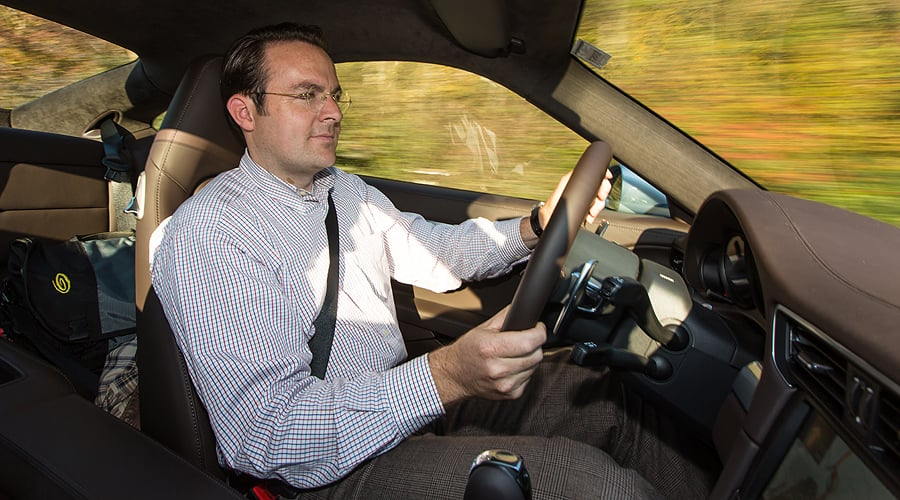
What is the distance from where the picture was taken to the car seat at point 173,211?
1.26 metres

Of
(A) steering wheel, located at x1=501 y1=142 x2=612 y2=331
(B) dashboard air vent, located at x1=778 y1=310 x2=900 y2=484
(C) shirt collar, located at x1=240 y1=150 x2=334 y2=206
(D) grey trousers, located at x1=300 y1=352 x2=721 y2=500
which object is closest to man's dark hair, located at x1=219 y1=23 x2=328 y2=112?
(C) shirt collar, located at x1=240 y1=150 x2=334 y2=206

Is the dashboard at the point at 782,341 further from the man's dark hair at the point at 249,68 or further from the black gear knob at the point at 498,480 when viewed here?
the man's dark hair at the point at 249,68

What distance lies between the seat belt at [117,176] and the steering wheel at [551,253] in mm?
1799

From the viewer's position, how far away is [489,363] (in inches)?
39.8

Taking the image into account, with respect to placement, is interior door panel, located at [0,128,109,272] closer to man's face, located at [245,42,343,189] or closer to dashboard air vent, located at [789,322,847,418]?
man's face, located at [245,42,343,189]

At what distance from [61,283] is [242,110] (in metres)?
0.77

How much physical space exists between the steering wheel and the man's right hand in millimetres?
29

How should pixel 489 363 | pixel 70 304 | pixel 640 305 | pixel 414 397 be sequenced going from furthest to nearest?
pixel 70 304 → pixel 640 305 → pixel 414 397 → pixel 489 363

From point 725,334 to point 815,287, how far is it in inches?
24.0

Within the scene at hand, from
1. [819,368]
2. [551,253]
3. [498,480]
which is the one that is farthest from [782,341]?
[498,480]

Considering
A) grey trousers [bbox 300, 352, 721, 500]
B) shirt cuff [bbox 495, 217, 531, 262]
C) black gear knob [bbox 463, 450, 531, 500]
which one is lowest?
grey trousers [bbox 300, 352, 721, 500]

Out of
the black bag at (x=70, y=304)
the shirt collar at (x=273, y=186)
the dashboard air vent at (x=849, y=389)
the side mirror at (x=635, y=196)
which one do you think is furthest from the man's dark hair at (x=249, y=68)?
the dashboard air vent at (x=849, y=389)

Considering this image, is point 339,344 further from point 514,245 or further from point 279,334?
point 514,245

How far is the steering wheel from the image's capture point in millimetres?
1031
